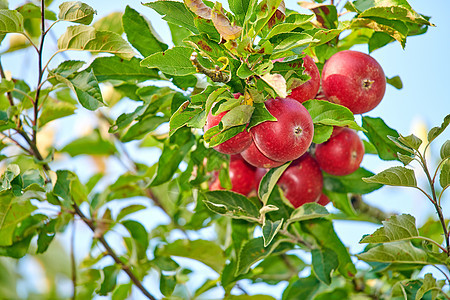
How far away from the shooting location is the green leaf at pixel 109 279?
235 centimetres

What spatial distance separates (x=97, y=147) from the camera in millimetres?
3070

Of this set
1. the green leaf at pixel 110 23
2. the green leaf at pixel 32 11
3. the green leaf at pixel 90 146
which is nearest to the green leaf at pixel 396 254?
the green leaf at pixel 110 23

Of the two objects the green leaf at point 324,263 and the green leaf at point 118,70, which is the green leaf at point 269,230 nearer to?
the green leaf at point 324,263

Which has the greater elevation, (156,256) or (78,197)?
(78,197)

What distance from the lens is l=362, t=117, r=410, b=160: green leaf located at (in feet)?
6.90

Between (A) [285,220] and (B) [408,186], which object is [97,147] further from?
(B) [408,186]

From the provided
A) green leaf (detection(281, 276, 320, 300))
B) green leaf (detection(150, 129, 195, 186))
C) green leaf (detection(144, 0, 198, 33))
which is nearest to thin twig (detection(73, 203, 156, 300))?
green leaf (detection(150, 129, 195, 186))

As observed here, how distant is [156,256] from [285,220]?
84 centimetres

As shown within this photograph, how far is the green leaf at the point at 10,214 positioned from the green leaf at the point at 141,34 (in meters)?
0.85

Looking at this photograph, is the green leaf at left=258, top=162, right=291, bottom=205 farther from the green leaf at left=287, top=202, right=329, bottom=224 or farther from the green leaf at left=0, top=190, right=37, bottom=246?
the green leaf at left=0, top=190, right=37, bottom=246

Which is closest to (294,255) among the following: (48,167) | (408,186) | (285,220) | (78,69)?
(285,220)

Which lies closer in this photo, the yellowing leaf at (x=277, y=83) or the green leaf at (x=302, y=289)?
the yellowing leaf at (x=277, y=83)

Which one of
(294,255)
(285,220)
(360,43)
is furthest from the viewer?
(294,255)

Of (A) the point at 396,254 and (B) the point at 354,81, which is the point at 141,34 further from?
(A) the point at 396,254
